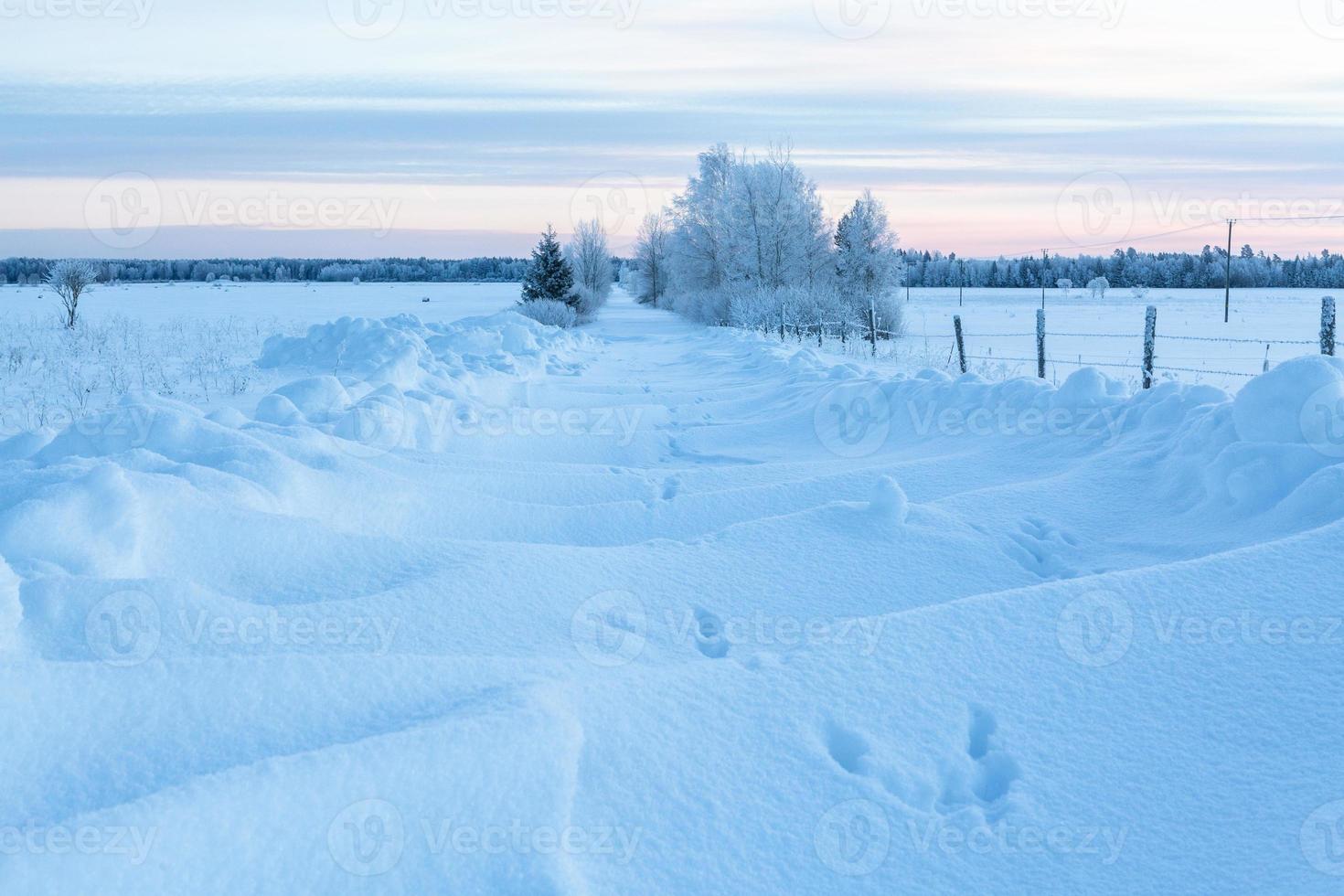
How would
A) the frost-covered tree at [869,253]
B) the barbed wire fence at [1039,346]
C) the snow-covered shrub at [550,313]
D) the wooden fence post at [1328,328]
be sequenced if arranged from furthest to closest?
the frost-covered tree at [869,253], the snow-covered shrub at [550,313], the barbed wire fence at [1039,346], the wooden fence post at [1328,328]

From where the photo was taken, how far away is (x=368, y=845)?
230 cm

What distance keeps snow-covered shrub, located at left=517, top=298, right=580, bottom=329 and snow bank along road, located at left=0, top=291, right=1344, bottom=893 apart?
28.9 metres

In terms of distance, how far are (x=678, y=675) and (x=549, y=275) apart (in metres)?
39.2

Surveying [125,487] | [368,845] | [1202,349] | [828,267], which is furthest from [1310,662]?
[828,267]

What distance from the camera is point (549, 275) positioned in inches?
1615

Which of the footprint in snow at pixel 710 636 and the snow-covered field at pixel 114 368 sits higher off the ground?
the snow-covered field at pixel 114 368

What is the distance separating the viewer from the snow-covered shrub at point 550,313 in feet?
114

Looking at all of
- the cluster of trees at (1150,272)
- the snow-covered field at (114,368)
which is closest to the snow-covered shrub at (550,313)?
the snow-covered field at (114,368)

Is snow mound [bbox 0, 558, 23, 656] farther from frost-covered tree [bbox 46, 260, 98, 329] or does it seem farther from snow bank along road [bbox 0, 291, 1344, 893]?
frost-covered tree [bbox 46, 260, 98, 329]

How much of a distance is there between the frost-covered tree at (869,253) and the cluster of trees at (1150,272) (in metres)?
50.2

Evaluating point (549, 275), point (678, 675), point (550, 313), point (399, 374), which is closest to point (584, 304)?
point (549, 275)

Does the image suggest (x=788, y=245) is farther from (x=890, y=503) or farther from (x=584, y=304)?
(x=890, y=503)

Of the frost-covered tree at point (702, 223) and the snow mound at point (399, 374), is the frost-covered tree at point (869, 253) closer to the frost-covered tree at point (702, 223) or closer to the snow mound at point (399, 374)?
the frost-covered tree at point (702, 223)

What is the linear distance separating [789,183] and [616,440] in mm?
30670
